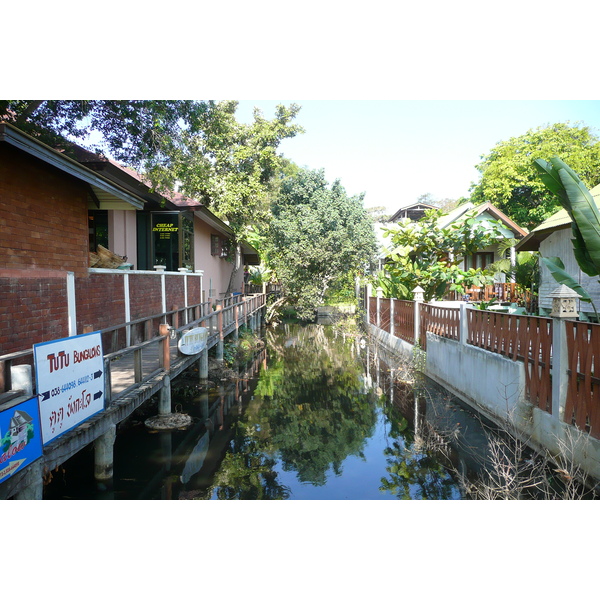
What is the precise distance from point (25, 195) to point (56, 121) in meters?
5.13

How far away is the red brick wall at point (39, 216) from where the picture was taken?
6.68 meters

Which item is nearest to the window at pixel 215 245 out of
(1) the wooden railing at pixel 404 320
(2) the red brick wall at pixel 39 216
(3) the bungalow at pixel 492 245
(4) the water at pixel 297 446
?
(1) the wooden railing at pixel 404 320

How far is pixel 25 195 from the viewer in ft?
23.2

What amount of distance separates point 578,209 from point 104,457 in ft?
22.6

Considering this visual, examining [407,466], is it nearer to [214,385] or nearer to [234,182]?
[214,385]

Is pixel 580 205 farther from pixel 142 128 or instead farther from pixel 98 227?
pixel 98 227

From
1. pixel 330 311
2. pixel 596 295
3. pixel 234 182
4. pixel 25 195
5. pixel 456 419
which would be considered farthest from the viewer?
pixel 330 311

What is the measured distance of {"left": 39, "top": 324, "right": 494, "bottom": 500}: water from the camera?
6668 mm

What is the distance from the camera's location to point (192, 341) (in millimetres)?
10109

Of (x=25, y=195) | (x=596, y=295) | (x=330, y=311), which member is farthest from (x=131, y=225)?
(x=330, y=311)

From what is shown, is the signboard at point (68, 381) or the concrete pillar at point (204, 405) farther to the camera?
the concrete pillar at point (204, 405)

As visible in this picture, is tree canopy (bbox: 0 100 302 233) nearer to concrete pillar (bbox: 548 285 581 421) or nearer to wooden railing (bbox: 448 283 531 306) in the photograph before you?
concrete pillar (bbox: 548 285 581 421)

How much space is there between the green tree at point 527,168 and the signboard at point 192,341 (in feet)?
75.4

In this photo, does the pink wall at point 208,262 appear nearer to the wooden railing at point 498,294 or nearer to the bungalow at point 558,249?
the wooden railing at point 498,294
